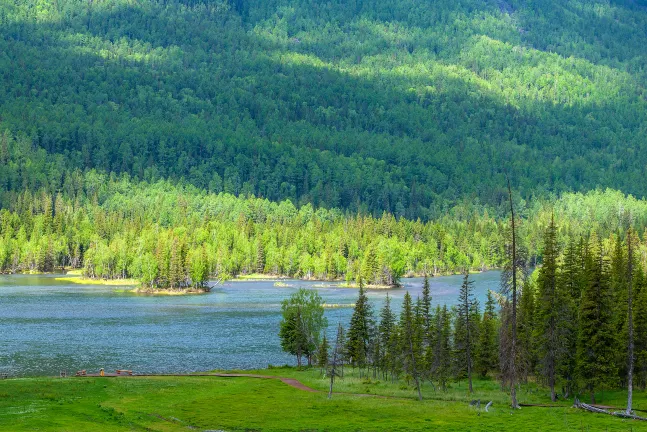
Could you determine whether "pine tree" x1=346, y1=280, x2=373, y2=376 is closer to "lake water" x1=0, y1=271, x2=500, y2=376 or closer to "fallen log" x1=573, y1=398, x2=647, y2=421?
"lake water" x1=0, y1=271, x2=500, y2=376

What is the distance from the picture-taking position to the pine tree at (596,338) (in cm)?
8856

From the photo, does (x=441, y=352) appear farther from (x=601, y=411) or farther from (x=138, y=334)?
(x=138, y=334)

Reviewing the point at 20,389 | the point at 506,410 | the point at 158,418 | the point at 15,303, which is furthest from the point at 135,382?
the point at 15,303

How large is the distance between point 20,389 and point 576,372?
2111 inches

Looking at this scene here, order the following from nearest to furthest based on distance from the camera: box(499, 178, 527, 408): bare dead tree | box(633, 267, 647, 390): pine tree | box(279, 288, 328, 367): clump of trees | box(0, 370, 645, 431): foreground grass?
box(0, 370, 645, 431): foreground grass → box(499, 178, 527, 408): bare dead tree → box(633, 267, 647, 390): pine tree → box(279, 288, 328, 367): clump of trees

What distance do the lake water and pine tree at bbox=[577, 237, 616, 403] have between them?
1862 inches

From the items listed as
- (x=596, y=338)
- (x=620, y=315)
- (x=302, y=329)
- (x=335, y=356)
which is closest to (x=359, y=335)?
(x=302, y=329)

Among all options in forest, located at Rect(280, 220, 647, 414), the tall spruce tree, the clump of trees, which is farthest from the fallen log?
the clump of trees

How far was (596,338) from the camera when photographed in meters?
90.0

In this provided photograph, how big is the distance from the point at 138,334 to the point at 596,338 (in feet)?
271

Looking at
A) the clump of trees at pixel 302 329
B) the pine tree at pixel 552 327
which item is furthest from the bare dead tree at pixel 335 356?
the pine tree at pixel 552 327

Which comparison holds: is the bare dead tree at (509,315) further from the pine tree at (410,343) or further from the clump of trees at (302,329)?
the clump of trees at (302,329)

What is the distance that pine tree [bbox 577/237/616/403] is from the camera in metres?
88.6

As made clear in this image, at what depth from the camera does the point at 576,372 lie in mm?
89875
